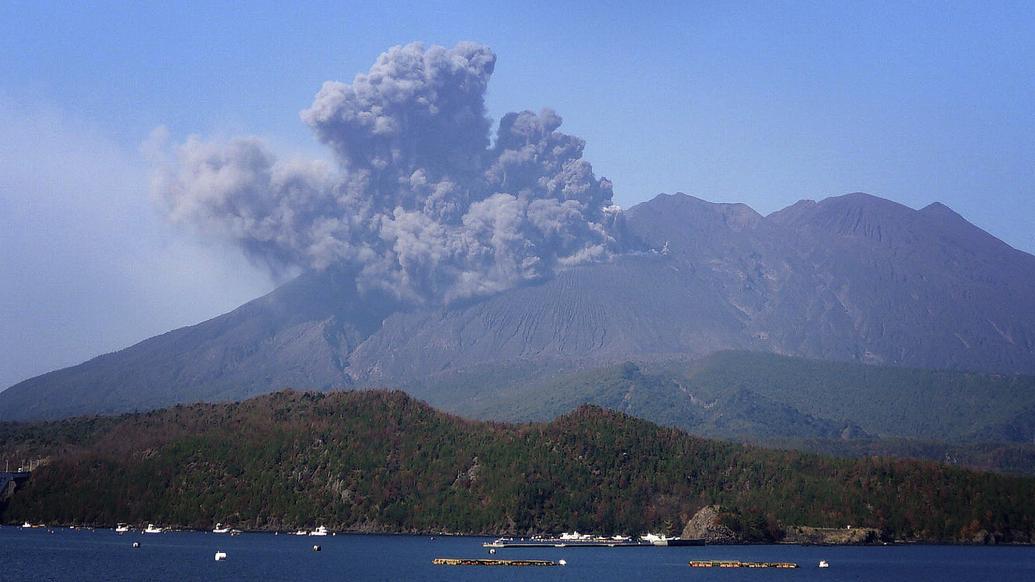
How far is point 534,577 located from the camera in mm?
129875

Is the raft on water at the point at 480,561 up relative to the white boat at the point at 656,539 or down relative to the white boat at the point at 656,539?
down

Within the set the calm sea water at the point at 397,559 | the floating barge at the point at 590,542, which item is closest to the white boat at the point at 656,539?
the floating barge at the point at 590,542

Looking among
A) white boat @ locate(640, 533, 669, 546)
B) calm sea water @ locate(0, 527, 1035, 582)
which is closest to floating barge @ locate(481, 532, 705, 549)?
white boat @ locate(640, 533, 669, 546)

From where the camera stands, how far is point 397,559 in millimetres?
149625

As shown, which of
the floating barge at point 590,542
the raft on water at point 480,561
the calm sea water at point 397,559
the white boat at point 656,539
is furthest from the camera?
the white boat at point 656,539

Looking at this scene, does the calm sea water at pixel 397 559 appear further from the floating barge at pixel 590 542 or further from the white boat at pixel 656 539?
the white boat at pixel 656 539

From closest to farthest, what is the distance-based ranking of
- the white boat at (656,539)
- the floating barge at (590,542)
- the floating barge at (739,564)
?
the floating barge at (739,564), the floating barge at (590,542), the white boat at (656,539)

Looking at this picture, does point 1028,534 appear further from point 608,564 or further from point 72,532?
point 72,532

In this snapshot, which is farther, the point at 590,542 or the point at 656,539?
the point at 656,539

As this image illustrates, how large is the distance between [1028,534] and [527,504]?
6999 cm

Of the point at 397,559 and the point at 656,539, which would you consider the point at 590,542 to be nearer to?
the point at 656,539

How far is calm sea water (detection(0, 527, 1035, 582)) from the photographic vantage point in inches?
5074

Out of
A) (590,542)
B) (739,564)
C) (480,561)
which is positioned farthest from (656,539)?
(480,561)

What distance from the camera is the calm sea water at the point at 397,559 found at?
128875 millimetres
